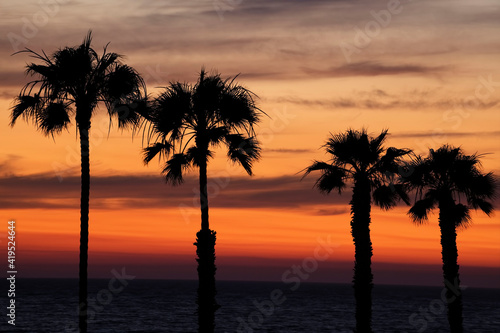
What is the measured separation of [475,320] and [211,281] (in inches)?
4667

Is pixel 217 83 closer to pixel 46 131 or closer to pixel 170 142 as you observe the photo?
pixel 170 142

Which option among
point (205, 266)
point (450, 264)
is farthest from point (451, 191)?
point (205, 266)

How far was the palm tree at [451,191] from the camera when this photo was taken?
3488cm

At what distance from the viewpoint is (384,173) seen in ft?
111

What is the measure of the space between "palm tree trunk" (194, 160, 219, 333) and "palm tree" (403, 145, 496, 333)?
12.8 m

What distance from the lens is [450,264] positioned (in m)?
35.3

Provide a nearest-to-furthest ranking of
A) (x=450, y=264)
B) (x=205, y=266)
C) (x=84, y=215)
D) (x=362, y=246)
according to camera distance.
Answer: (x=84, y=215) → (x=205, y=266) → (x=362, y=246) → (x=450, y=264)

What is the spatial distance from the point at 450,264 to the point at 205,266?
14885 millimetres

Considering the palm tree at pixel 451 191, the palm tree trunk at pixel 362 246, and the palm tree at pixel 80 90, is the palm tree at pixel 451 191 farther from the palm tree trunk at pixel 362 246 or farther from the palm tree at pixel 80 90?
the palm tree at pixel 80 90

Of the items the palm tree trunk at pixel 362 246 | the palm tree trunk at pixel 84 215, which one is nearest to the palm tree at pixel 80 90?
the palm tree trunk at pixel 84 215

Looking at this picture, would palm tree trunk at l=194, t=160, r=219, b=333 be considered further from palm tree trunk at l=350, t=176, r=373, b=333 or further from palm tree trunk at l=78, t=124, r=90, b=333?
palm tree trunk at l=350, t=176, r=373, b=333

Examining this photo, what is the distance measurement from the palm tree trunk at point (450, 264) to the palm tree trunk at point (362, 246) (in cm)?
482

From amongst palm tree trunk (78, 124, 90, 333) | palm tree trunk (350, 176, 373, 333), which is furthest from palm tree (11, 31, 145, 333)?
palm tree trunk (350, 176, 373, 333)

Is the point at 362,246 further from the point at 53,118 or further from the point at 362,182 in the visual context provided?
the point at 53,118
